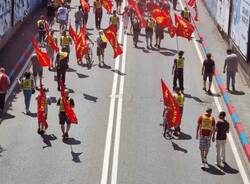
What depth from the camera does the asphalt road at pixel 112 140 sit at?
19062mm

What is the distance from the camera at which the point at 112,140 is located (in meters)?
21.6

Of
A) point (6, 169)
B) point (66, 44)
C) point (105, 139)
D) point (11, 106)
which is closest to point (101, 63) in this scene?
point (66, 44)

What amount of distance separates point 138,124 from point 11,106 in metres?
4.85

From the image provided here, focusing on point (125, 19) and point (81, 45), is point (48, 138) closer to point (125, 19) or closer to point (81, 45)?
point (81, 45)

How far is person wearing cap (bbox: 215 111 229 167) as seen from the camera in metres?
19.8

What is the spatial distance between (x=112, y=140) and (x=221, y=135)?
144 inches

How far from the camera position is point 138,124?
23.0m

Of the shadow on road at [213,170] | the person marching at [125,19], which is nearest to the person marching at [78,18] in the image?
the person marching at [125,19]

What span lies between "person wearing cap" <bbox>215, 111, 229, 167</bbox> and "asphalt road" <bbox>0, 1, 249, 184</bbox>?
0.32 m

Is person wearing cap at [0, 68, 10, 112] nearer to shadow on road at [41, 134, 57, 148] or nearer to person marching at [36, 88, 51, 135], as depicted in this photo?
person marching at [36, 88, 51, 135]

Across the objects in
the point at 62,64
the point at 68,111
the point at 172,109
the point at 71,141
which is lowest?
the point at 71,141

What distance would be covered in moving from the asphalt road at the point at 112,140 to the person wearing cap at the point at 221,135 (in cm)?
32

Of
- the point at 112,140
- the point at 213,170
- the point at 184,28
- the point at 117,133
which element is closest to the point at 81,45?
the point at 184,28

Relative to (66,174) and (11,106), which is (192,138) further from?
(11,106)
